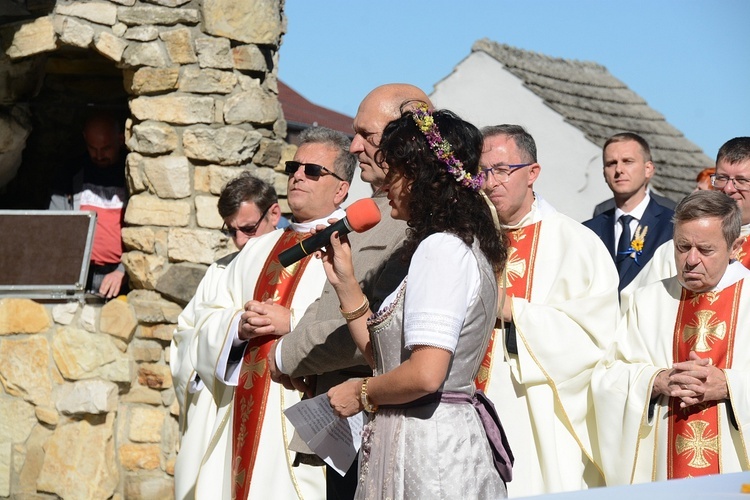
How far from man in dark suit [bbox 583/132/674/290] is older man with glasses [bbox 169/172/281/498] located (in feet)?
5.93

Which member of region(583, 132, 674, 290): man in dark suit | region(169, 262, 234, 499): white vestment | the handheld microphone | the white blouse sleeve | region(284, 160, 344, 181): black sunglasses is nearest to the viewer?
the white blouse sleeve

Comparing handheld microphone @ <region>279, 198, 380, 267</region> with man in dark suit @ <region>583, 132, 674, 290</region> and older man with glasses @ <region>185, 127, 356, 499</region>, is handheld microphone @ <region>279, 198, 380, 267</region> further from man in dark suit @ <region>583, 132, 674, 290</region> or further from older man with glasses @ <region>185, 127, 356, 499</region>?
man in dark suit @ <region>583, 132, 674, 290</region>

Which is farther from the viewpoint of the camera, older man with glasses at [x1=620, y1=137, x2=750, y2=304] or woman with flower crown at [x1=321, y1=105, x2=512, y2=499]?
older man with glasses at [x1=620, y1=137, x2=750, y2=304]

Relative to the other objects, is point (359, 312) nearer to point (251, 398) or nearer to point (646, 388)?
point (646, 388)

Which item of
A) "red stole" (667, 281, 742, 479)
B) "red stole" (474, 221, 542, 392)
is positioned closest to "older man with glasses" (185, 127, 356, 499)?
"red stole" (474, 221, 542, 392)

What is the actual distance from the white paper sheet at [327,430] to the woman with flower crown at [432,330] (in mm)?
312

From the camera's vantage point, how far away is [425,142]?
310 centimetres

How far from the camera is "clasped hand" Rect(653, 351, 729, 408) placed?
13.0 feet

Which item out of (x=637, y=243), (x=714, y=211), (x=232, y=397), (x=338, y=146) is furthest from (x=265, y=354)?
(x=637, y=243)

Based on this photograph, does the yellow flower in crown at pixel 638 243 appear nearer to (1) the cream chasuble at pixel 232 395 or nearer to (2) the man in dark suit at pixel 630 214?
(2) the man in dark suit at pixel 630 214

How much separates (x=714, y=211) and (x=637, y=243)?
4.98 ft

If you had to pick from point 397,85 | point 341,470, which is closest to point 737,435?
point 341,470

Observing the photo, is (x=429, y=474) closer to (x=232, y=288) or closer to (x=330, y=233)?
(x=330, y=233)

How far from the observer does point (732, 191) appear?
15.6 ft
